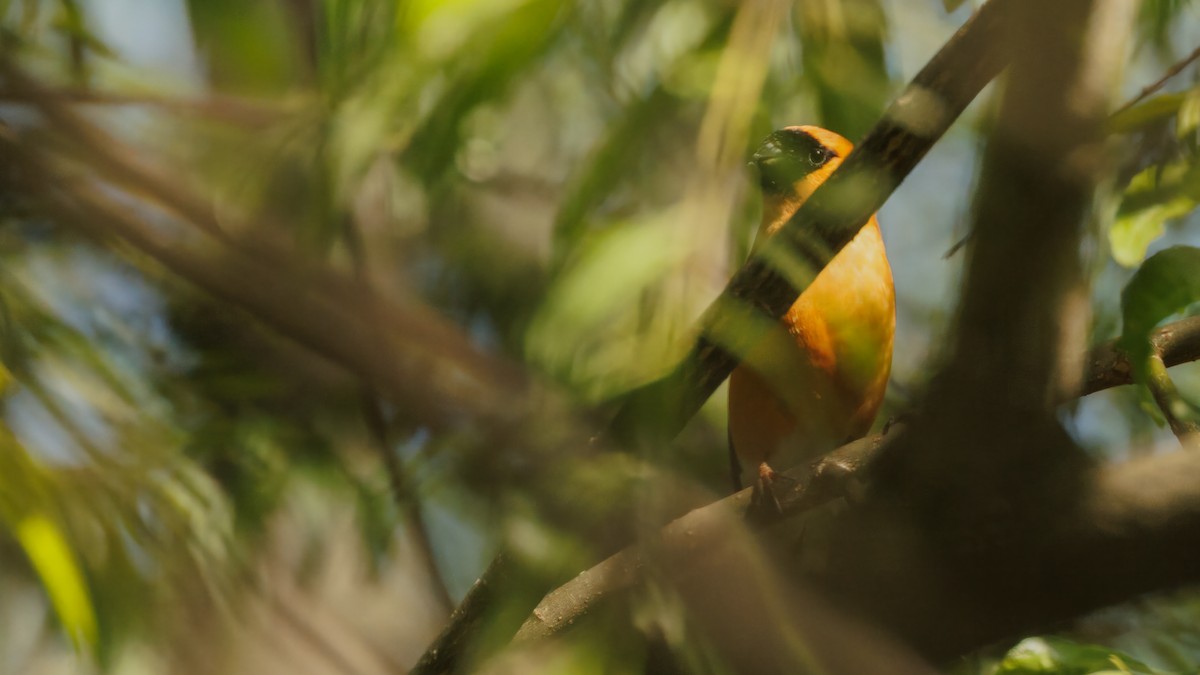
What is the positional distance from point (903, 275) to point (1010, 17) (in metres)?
0.31

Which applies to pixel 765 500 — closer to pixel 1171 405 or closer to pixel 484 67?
pixel 1171 405

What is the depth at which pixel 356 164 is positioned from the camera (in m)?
0.68

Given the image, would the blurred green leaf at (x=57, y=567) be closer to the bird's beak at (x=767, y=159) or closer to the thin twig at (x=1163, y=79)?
the bird's beak at (x=767, y=159)

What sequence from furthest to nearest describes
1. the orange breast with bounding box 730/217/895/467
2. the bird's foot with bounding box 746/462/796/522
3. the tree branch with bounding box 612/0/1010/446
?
the orange breast with bounding box 730/217/895/467, the bird's foot with bounding box 746/462/796/522, the tree branch with bounding box 612/0/1010/446

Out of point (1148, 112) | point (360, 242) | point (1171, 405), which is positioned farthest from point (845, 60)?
point (360, 242)

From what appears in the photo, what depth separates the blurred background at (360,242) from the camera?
585mm

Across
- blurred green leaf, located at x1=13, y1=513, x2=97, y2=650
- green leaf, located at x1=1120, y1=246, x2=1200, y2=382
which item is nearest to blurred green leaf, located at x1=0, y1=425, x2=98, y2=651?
blurred green leaf, located at x1=13, y1=513, x2=97, y2=650

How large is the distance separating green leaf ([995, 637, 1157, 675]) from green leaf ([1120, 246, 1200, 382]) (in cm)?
16

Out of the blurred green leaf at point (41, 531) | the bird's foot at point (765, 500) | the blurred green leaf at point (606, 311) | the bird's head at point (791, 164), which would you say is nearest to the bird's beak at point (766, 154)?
the bird's head at point (791, 164)

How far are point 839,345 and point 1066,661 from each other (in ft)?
1.41

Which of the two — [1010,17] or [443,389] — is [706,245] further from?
[443,389]

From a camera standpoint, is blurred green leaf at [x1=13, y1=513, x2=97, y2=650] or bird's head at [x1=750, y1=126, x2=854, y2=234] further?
bird's head at [x1=750, y1=126, x2=854, y2=234]

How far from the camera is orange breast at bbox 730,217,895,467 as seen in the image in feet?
3.17

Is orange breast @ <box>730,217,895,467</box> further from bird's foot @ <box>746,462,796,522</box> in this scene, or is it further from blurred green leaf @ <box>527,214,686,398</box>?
blurred green leaf @ <box>527,214,686,398</box>
